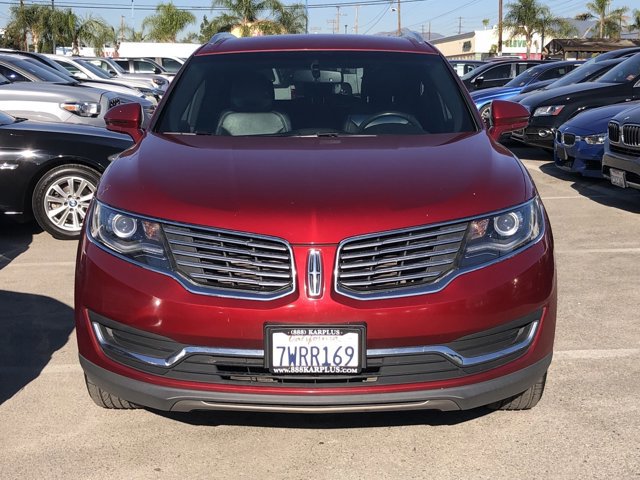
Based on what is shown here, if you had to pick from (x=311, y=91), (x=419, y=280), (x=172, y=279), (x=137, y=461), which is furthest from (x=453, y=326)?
(x=311, y=91)

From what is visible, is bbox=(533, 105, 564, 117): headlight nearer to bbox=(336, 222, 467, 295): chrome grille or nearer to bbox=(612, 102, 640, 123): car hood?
bbox=(612, 102, 640, 123): car hood

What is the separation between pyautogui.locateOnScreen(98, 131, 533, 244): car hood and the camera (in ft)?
9.80

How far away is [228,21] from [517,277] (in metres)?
42.3

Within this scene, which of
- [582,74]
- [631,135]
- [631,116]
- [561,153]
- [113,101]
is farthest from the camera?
[582,74]

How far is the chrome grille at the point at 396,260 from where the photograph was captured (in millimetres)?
2939

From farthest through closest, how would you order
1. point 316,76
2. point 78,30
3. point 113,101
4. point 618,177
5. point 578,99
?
point 78,30 → point 113,101 → point 578,99 → point 618,177 → point 316,76

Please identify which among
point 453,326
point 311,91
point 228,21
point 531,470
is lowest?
point 531,470

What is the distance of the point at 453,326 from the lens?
9.55 feet

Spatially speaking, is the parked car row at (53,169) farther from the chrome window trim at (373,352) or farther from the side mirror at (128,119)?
the chrome window trim at (373,352)

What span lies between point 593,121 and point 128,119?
6894 mm

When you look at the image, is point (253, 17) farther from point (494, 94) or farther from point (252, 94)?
point (252, 94)

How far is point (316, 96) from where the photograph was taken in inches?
176

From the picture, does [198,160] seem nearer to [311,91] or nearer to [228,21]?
[311,91]

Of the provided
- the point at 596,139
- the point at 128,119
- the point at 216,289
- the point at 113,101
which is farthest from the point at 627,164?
the point at 113,101
